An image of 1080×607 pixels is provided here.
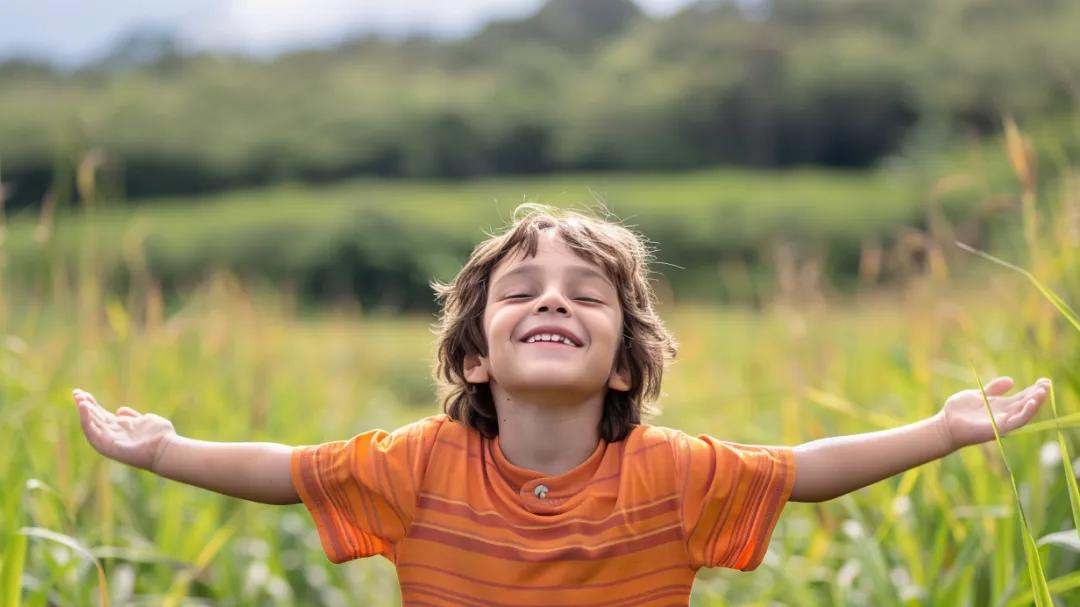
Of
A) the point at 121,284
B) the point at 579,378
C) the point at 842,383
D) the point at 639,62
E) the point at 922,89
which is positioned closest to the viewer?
the point at 579,378

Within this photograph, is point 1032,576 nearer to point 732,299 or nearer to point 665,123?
point 732,299

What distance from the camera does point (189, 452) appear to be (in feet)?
5.51

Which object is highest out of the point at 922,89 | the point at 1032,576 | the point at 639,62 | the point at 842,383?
the point at 639,62

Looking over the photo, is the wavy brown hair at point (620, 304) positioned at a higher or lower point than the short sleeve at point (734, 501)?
higher

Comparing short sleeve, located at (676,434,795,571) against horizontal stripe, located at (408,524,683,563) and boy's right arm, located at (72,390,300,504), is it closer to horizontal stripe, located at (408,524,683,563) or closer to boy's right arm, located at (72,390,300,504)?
horizontal stripe, located at (408,524,683,563)

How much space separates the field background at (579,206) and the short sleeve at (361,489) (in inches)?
13.8

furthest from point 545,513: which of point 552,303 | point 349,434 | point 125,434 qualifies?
point 349,434

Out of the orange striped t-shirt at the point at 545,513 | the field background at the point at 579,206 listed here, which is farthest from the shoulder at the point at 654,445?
the field background at the point at 579,206

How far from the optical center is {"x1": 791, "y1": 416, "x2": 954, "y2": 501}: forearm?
5.35 feet

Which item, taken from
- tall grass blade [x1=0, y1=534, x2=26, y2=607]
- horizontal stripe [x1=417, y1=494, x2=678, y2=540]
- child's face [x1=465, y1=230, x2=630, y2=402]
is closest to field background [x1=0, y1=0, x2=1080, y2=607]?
tall grass blade [x1=0, y1=534, x2=26, y2=607]

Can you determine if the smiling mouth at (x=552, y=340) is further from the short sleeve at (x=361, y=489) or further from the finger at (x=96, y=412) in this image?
the finger at (x=96, y=412)

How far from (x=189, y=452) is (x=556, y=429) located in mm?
529

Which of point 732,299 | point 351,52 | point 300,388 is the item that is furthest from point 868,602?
point 351,52

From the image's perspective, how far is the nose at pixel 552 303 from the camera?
1671 millimetres
